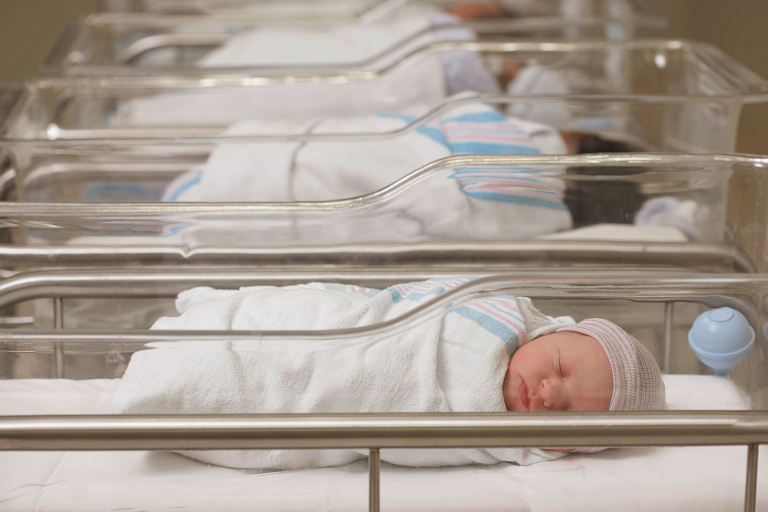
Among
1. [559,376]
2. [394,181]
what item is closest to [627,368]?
[559,376]

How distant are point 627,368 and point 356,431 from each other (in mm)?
251

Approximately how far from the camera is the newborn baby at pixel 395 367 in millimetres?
604

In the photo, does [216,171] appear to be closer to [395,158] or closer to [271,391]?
[395,158]

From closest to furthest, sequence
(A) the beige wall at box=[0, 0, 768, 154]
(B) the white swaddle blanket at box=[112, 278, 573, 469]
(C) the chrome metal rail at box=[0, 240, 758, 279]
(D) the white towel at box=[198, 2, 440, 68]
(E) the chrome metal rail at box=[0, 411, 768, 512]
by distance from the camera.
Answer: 1. (E) the chrome metal rail at box=[0, 411, 768, 512]
2. (B) the white swaddle blanket at box=[112, 278, 573, 469]
3. (C) the chrome metal rail at box=[0, 240, 758, 279]
4. (D) the white towel at box=[198, 2, 440, 68]
5. (A) the beige wall at box=[0, 0, 768, 154]

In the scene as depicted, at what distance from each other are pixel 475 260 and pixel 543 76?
0.64 meters

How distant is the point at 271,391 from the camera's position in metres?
0.61

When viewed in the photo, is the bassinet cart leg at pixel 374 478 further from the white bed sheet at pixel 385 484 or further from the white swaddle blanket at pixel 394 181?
the white swaddle blanket at pixel 394 181

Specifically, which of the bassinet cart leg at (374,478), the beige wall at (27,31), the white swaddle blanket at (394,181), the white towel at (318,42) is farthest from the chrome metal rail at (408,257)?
the beige wall at (27,31)

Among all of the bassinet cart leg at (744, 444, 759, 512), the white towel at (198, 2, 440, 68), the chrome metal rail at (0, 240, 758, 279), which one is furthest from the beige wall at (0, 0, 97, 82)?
the bassinet cart leg at (744, 444, 759, 512)

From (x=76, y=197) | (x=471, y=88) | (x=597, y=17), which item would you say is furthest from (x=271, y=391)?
(x=597, y=17)

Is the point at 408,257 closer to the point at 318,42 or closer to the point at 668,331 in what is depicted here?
the point at 668,331

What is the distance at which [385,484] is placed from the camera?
1.98ft

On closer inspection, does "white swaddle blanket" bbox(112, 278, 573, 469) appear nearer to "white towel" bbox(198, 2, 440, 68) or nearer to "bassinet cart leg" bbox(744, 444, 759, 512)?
"bassinet cart leg" bbox(744, 444, 759, 512)

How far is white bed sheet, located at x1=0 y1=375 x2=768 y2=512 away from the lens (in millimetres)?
587
